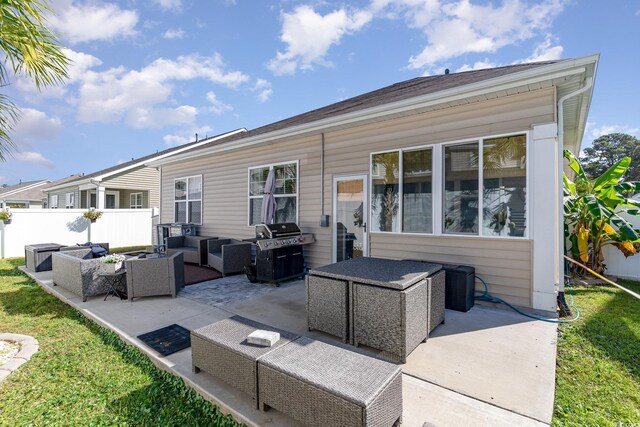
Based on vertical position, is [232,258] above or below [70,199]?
below

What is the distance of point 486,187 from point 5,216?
1391cm

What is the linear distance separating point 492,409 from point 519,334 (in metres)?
1.63

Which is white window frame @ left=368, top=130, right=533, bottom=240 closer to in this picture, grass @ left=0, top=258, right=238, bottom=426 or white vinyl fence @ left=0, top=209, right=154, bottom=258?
grass @ left=0, top=258, right=238, bottom=426

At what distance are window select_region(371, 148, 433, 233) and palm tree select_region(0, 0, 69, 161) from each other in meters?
4.73

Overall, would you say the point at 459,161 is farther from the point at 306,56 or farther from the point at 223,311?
the point at 306,56

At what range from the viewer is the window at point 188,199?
9484mm

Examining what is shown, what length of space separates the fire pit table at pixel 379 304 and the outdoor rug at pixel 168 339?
1.36 meters

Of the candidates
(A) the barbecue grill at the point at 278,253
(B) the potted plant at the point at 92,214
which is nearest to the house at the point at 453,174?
(A) the barbecue grill at the point at 278,253

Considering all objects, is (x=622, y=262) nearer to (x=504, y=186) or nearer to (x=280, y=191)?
(x=504, y=186)

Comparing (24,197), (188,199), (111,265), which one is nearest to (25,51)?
(111,265)

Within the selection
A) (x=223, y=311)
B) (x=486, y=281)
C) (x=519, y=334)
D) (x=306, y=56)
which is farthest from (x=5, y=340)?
(x=306, y=56)

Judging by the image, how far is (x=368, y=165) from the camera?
5789 mm

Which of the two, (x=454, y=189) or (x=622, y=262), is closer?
(x=454, y=189)

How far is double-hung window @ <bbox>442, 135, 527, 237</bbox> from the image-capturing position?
4.27 metres
